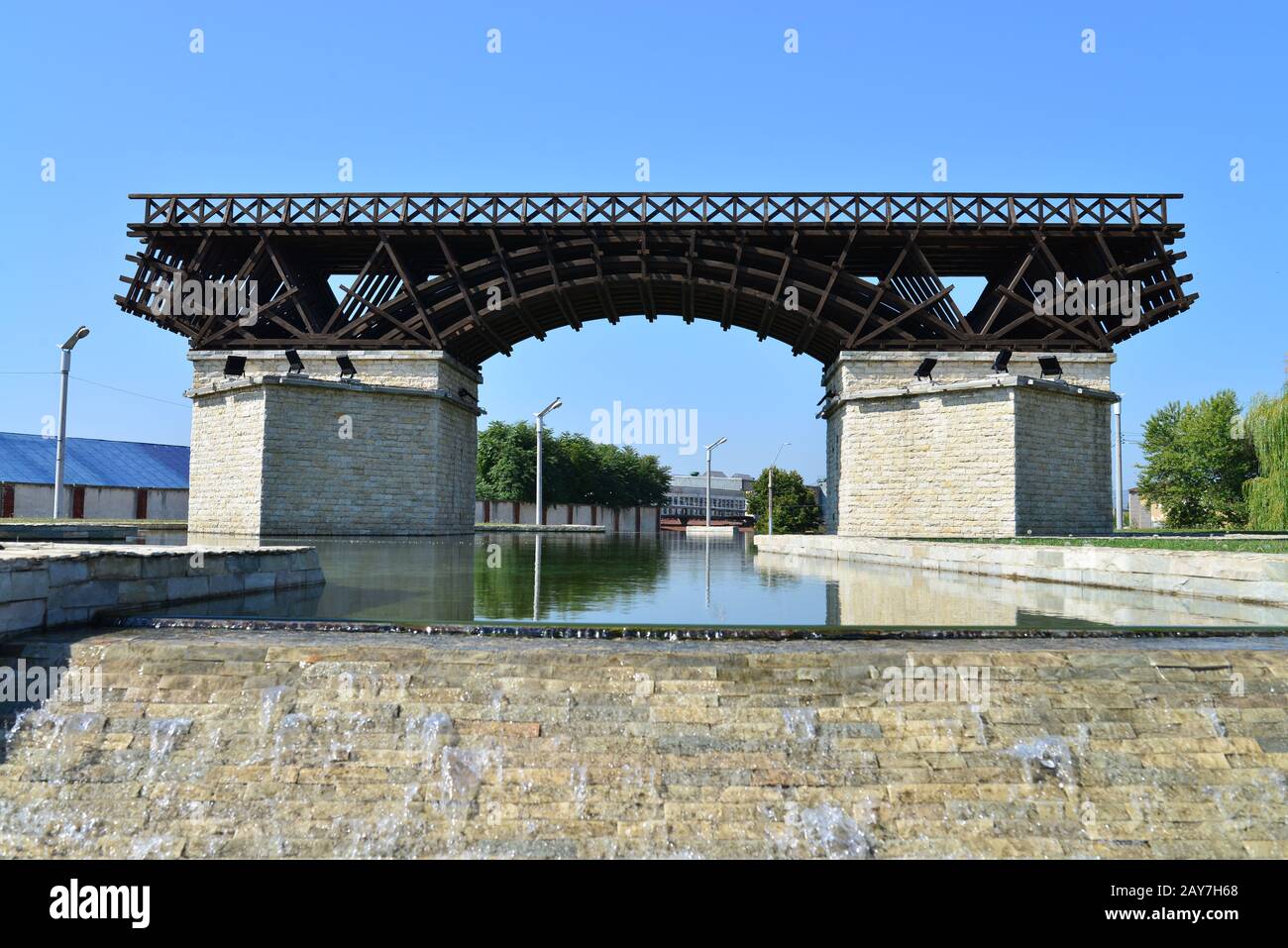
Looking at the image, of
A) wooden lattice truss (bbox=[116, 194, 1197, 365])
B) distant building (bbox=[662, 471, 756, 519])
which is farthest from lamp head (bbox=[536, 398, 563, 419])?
distant building (bbox=[662, 471, 756, 519])

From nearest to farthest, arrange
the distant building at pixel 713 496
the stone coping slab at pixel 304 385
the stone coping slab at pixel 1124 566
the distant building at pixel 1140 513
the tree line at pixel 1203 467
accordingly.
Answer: the stone coping slab at pixel 1124 566
the stone coping slab at pixel 304 385
the tree line at pixel 1203 467
the distant building at pixel 1140 513
the distant building at pixel 713 496

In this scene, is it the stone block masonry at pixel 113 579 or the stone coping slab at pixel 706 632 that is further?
the stone coping slab at pixel 706 632

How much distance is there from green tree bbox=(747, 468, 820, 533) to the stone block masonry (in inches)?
2032

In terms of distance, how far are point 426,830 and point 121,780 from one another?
8.15ft

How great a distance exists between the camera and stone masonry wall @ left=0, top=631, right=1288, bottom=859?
5.11 metres

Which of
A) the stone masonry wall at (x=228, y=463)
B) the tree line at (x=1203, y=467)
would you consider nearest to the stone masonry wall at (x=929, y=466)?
the stone masonry wall at (x=228, y=463)

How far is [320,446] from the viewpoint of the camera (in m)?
26.2

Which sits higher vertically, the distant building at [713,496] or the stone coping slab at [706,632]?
the distant building at [713,496]

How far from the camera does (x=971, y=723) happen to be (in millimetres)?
5824

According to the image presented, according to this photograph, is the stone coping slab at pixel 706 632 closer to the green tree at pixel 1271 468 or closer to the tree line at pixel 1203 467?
the green tree at pixel 1271 468

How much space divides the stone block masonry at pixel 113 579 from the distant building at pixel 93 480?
41058 millimetres

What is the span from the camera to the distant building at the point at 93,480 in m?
43.8

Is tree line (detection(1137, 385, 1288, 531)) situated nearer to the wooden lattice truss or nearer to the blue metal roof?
the wooden lattice truss

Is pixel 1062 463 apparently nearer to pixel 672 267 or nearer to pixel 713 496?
pixel 672 267
